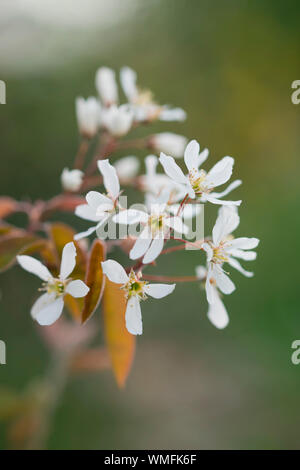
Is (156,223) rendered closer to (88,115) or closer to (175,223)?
(175,223)

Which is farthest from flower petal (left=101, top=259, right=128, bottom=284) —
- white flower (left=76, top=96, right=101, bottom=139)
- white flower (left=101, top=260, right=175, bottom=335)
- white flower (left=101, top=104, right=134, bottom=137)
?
white flower (left=76, top=96, right=101, bottom=139)

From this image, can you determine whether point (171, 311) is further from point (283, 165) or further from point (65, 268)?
point (65, 268)

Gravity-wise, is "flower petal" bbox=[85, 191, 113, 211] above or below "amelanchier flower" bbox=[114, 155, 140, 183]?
below

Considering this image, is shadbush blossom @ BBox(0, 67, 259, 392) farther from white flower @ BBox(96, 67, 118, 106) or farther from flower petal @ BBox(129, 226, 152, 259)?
white flower @ BBox(96, 67, 118, 106)

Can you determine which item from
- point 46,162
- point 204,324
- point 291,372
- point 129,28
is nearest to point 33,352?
point 204,324

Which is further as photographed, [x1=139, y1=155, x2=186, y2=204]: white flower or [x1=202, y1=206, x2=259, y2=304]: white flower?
[x1=139, y1=155, x2=186, y2=204]: white flower

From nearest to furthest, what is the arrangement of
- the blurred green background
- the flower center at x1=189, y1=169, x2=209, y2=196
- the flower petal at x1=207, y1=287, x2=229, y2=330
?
the flower center at x1=189, y1=169, x2=209, y2=196
the flower petal at x1=207, y1=287, x2=229, y2=330
the blurred green background

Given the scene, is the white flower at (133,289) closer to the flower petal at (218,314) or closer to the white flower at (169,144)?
the flower petal at (218,314)
